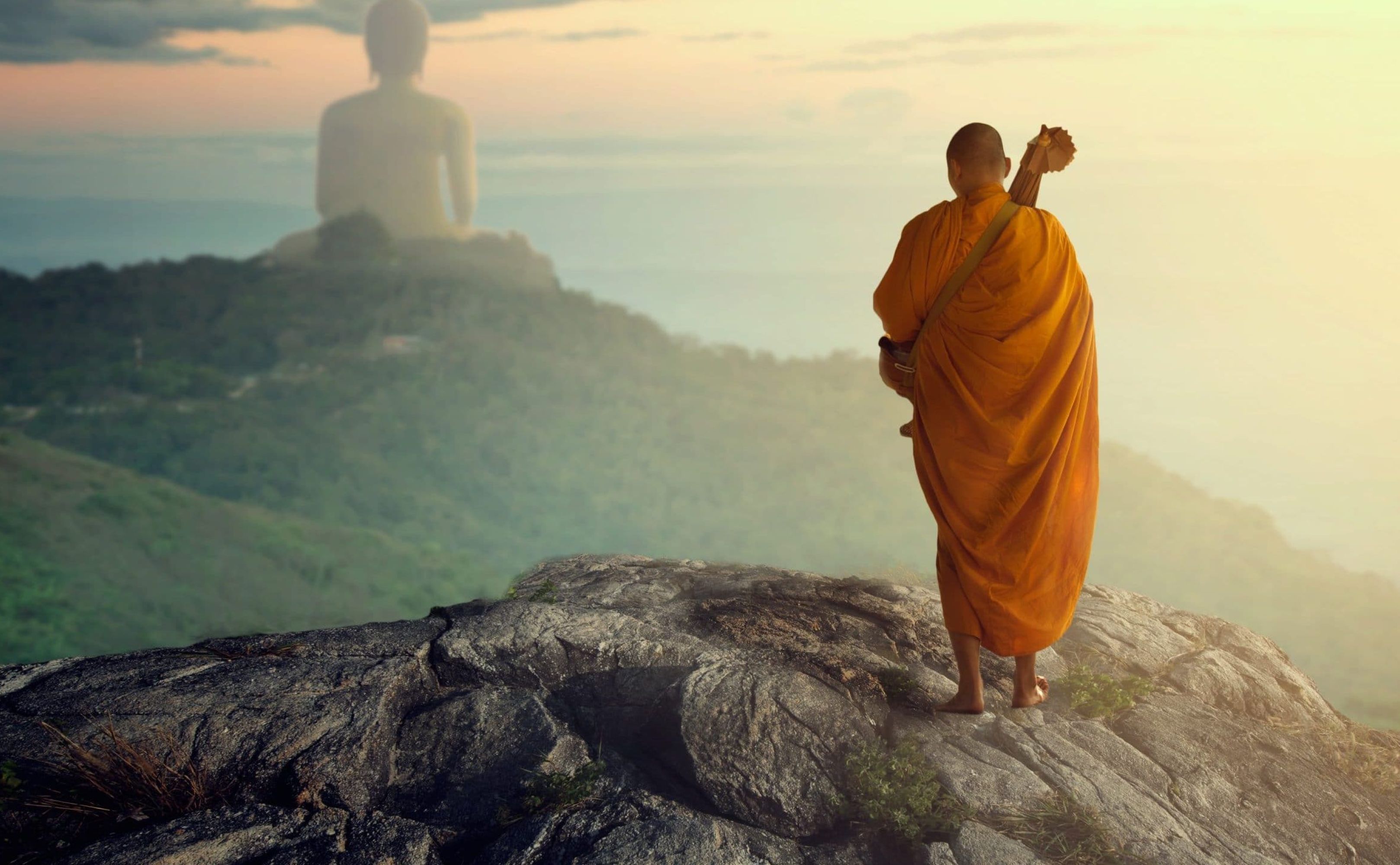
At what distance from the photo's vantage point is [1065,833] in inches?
154

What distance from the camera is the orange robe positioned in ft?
14.0

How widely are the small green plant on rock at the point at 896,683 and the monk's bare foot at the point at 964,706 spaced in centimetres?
16

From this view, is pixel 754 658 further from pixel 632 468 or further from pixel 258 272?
pixel 258 272

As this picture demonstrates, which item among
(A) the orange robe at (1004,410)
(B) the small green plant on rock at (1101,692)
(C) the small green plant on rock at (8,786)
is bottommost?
(C) the small green plant on rock at (8,786)

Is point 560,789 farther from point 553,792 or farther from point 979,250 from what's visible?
point 979,250

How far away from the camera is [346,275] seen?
3303 centimetres

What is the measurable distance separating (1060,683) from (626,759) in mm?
2327

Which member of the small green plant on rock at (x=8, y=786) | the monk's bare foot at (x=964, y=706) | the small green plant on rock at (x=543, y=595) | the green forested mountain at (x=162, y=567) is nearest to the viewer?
the small green plant on rock at (x=8, y=786)

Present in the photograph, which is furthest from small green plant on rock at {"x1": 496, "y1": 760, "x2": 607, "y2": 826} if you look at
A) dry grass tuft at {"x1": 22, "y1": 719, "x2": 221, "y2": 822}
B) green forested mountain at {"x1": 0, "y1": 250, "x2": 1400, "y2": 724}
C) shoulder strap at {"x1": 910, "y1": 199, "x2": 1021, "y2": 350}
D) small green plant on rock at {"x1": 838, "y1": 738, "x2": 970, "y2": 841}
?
green forested mountain at {"x1": 0, "y1": 250, "x2": 1400, "y2": 724}

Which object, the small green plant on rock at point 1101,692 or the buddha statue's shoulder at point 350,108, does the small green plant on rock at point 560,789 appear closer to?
the small green plant on rock at point 1101,692

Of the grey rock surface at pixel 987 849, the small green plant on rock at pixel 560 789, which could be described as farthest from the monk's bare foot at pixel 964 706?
the small green plant on rock at pixel 560 789

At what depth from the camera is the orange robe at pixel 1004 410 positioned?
14.0 ft

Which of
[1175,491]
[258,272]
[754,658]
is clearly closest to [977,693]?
[754,658]

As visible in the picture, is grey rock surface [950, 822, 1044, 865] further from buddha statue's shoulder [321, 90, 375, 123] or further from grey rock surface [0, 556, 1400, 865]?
buddha statue's shoulder [321, 90, 375, 123]
